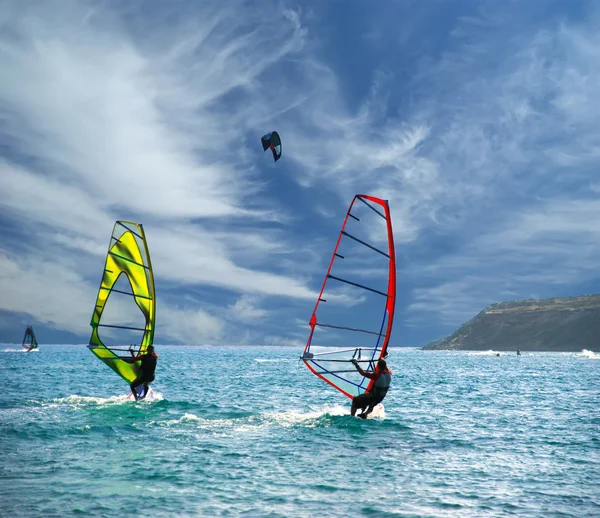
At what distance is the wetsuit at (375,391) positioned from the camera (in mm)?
18547

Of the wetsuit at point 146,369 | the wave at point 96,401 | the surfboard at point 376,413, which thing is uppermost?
the wetsuit at point 146,369

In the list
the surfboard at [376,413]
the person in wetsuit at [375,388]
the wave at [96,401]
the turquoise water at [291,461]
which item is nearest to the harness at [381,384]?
the person in wetsuit at [375,388]

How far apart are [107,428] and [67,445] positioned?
9.22 feet

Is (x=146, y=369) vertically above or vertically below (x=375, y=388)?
below

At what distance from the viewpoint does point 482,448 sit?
53.3 ft

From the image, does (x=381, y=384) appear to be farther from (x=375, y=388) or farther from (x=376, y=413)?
(x=376, y=413)

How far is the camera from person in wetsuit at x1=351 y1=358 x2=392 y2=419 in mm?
18500

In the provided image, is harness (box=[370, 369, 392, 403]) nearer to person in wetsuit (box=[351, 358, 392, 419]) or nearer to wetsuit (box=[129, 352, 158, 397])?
person in wetsuit (box=[351, 358, 392, 419])

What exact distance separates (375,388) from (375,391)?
14 centimetres

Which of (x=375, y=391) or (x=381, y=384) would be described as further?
(x=375, y=391)

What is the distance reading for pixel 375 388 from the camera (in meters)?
19.0

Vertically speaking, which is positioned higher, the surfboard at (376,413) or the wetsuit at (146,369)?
the wetsuit at (146,369)

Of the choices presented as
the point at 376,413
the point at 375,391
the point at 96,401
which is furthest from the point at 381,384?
the point at 96,401

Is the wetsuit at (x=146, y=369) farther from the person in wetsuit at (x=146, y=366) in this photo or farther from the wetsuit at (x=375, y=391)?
the wetsuit at (x=375, y=391)
